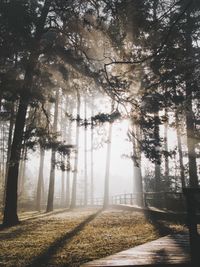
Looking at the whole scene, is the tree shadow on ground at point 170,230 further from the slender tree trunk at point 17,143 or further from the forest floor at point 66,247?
the slender tree trunk at point 17,143

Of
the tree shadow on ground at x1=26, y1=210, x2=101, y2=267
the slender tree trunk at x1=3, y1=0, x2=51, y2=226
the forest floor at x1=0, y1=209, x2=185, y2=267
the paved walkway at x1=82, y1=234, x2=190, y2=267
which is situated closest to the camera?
the paved walkway at x1=82, y1=234, x2=190, y2=267

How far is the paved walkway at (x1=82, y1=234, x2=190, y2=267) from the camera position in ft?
18.6

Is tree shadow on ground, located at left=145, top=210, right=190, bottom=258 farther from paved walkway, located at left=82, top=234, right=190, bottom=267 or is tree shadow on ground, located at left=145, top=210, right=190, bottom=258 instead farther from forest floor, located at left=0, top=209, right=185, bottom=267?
forest floor, located at left=0, top=209, right=185, bottom=267

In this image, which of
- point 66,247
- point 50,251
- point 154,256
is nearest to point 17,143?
point 66,247

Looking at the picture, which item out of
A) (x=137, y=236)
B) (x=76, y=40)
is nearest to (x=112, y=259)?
(x=137, y=236)

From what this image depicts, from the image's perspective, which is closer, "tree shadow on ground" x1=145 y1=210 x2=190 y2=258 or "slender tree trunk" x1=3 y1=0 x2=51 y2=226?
"tree shadow on ground" x1=145 y1=210 x2=190 y2=258

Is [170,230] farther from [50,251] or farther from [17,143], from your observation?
[17,143]

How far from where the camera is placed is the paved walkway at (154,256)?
5656 mm

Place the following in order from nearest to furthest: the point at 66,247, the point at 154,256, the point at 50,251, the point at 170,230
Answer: the point at 154,256 < the point at 50,251 < the point at 66,247 < the point at 170,230

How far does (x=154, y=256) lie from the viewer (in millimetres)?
6184

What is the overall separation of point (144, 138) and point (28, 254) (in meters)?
7.97

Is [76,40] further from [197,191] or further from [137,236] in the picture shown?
[197,191]

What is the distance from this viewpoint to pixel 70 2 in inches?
517

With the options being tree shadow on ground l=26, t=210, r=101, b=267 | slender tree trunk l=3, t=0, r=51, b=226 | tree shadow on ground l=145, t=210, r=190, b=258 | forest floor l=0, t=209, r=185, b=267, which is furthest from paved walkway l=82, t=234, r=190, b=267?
slender tree trunk l=3, t=0, r=51, b=226
